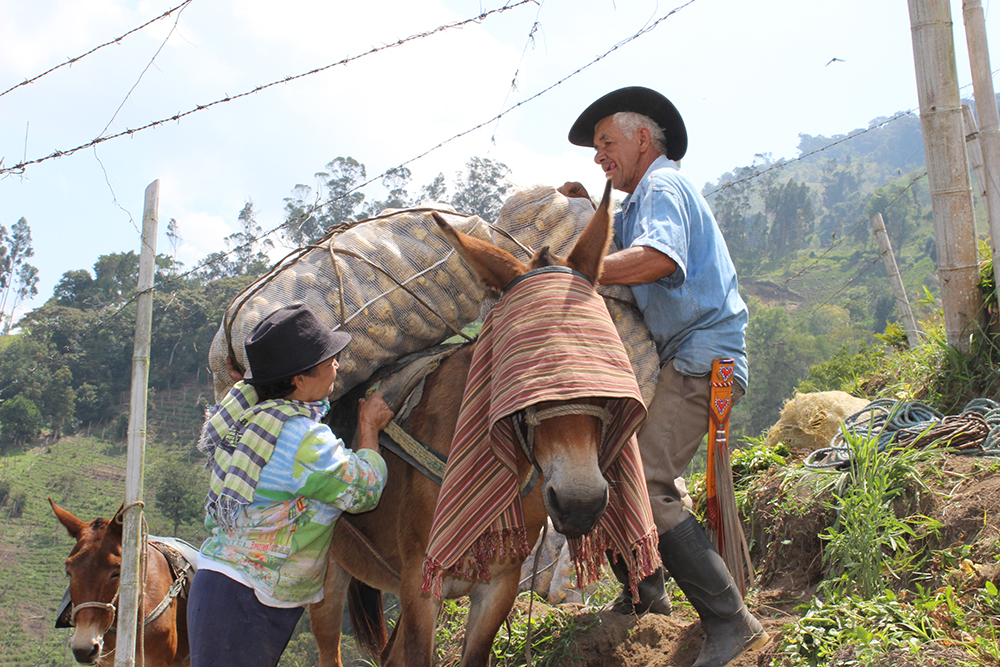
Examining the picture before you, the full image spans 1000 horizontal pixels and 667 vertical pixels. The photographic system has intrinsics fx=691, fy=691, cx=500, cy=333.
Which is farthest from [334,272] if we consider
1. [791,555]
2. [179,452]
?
[179,452]

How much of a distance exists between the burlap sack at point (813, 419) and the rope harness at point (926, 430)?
0.70m

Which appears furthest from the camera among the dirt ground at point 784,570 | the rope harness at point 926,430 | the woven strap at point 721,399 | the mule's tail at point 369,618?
the mule's tail at point 369,618

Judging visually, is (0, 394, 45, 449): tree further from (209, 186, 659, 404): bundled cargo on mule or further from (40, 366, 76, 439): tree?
(209, 186, 659, 404): bundled cargo on mule

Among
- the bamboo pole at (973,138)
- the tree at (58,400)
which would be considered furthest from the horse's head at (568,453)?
the tree at (58,400)

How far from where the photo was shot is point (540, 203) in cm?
349

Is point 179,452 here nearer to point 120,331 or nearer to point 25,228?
point 120,331

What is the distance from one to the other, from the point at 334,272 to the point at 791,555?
3.28 m

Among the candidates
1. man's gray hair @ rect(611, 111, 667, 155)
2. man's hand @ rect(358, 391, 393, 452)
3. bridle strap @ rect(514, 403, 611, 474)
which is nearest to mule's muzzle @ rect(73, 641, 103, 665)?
man's hand @ rect(358, 391, 393, 452)

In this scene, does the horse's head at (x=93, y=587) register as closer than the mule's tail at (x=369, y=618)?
No

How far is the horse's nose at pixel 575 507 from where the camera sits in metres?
2.11

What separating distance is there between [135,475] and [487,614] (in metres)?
1.63

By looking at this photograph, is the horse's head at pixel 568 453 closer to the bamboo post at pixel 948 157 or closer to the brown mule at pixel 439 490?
the brown mule at pixel 439 490

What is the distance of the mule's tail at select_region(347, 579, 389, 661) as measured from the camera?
480cm

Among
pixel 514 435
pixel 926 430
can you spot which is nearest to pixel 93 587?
pixel 514 435
